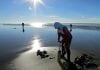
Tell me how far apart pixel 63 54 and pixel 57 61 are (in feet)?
2.60

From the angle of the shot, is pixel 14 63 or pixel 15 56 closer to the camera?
pixel 14 63

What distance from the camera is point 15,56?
612 inches

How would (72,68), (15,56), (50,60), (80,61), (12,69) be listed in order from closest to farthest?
1. (72,68)
2. (12,69)
3. (80,61)
4. (50,60)
5. (15,56)

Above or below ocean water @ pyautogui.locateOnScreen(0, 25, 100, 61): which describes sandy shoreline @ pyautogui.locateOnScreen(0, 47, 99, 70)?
below

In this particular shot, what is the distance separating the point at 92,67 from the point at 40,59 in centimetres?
415

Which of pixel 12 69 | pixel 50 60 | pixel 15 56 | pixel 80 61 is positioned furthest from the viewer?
pixel 15 56

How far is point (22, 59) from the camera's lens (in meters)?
14.4

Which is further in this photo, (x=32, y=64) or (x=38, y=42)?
(x=38, y=42)

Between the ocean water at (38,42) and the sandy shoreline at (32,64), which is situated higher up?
the ocean water at (38,42)

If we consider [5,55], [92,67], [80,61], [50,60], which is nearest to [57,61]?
→ [50,60]

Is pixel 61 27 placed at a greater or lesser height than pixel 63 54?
greater

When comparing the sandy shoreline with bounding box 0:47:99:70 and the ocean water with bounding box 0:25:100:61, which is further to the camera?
the ocean water with bounding box 0:25:100:61

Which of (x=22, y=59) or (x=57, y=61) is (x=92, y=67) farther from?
(x=22, y=59)

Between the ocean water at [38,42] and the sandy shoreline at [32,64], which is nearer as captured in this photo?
the sandy shoreline at [32,64]
